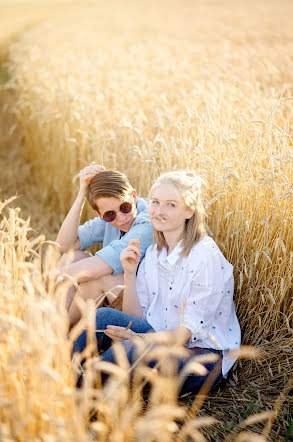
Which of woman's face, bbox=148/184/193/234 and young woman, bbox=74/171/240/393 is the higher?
woman's face, bbox=148/184/193/234

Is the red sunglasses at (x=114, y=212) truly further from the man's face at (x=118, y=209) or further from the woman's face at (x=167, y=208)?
the woman's face at (x=167, y=208)

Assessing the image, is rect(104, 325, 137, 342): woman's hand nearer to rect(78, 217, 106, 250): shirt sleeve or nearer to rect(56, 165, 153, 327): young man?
rect(56, 165, 153, 327): young man

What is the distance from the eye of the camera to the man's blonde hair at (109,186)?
255 cm

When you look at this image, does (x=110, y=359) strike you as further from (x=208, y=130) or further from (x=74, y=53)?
(x=74, y=53)

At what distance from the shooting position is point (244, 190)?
270 cm

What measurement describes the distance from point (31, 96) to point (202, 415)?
15.8 ft

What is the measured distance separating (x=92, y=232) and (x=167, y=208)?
3.09 ft

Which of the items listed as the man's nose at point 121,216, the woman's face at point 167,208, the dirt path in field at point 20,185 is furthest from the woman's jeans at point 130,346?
the dirt path in field at point 20,185

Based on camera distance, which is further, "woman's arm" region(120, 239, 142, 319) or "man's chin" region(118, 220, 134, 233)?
"man's chin" region(118, 220, 134, 233)

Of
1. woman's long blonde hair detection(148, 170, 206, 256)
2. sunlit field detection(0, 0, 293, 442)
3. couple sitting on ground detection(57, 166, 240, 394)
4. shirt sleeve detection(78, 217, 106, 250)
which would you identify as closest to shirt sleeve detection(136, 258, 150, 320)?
couple sitting on ground detection(57, 166, 240, 394)

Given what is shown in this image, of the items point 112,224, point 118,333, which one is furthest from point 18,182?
point 118,333

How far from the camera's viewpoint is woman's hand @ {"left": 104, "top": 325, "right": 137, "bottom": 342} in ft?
6.85

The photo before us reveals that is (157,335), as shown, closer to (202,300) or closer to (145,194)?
(202,300)

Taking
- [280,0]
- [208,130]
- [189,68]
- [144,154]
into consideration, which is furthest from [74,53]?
[280,0]
